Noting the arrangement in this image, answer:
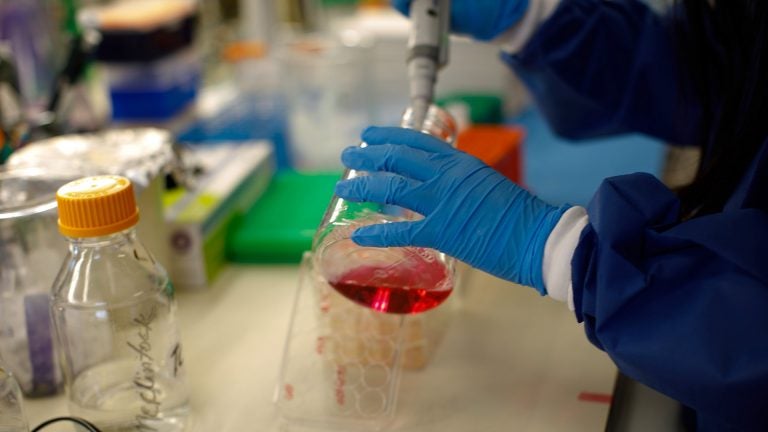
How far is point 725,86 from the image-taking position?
1.04 m

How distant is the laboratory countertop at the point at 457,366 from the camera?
0.86 m

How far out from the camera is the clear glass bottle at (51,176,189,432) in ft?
2.70

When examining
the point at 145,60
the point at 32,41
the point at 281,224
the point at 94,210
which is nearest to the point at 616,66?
the point at 281,224

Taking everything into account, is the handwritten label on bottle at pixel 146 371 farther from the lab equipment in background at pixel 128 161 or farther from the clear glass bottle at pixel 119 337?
the lab equipment in background at pixel 128 161

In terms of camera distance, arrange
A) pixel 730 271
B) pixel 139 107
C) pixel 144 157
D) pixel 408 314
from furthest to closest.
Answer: pixel 139 107 < pixel 144 157 < pixel 408 314 < pixel 730 271

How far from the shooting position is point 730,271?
2.22 ft

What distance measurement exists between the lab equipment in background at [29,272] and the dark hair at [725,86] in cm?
67

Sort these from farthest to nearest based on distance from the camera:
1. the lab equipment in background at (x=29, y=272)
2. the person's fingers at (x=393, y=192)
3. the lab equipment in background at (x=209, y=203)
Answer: the lab equipment in background at (x=209, y=203), the lab equipment in background at (x=29, y=272), the person's fingers at (x=393, y=192)

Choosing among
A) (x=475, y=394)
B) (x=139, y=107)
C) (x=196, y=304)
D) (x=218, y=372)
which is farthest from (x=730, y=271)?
(x=139, y=107)

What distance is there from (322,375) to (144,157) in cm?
36

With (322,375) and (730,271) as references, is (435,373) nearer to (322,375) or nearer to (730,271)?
(322,375)

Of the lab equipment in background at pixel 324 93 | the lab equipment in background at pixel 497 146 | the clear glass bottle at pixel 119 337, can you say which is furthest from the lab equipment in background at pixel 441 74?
the clear glass bottle at pixel 119 337

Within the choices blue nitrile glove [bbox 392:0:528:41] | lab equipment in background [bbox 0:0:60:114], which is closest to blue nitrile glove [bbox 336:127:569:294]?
blue nitrile glove [bbox 392:0:528:41]

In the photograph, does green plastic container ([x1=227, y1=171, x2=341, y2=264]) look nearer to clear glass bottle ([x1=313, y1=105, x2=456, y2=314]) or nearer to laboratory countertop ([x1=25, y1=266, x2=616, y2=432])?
laboratory countertop ([x1=25, y1=266, x2=616, y2=432])
